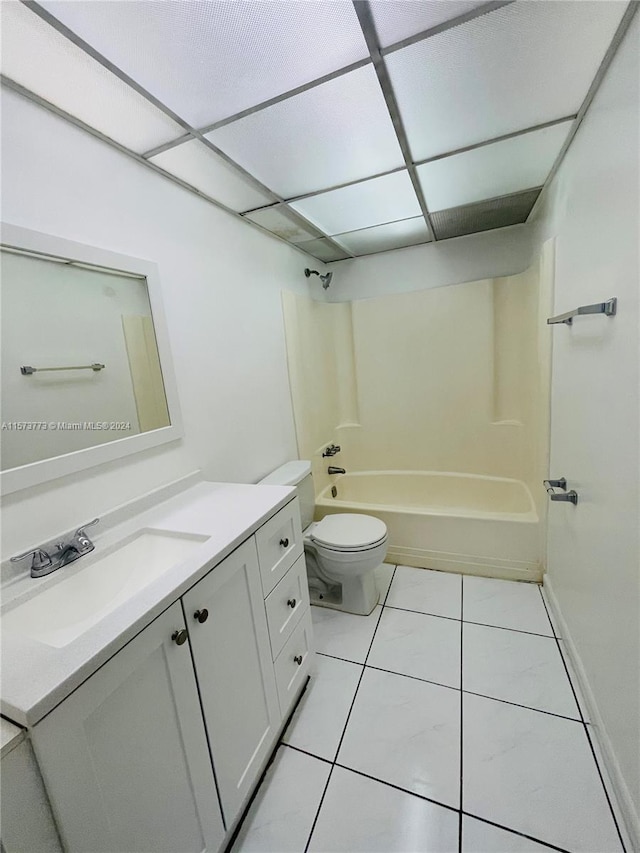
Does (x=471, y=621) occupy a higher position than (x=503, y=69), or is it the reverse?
(x=503, y=69)

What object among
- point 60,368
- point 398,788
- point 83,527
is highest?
point 60,368

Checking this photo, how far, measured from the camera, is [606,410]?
107cm

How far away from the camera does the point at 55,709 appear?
0.57 m

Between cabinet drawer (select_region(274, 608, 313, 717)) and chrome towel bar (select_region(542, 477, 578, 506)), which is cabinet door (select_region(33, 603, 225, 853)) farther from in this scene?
chrome towel bar (select_region(542, 477, 578, 506))

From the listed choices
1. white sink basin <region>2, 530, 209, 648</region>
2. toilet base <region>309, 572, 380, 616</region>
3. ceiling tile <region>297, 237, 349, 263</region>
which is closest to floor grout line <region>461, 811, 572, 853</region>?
toilet base <region>309, 572, 380, 616</region>

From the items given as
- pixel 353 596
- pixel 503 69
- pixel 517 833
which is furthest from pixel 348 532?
pixel 503 69

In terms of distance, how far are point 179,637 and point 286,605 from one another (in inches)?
22.9

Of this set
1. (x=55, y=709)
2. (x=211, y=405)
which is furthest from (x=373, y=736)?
(x=211, y=405)

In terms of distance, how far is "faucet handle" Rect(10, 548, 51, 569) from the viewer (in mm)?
934

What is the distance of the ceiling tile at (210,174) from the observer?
1.30m

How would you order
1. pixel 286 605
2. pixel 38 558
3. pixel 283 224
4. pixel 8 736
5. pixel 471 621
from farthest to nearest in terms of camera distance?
Answer: 1. pixel 283 224
2. pixel 471 621
3. pixel 286 605
4. pixel 38 558
5. pixel 8 736

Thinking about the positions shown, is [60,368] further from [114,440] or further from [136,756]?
[136,756]

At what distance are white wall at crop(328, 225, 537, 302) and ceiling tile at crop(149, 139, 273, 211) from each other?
126 cm

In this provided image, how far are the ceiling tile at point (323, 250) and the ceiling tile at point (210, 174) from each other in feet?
2.32
